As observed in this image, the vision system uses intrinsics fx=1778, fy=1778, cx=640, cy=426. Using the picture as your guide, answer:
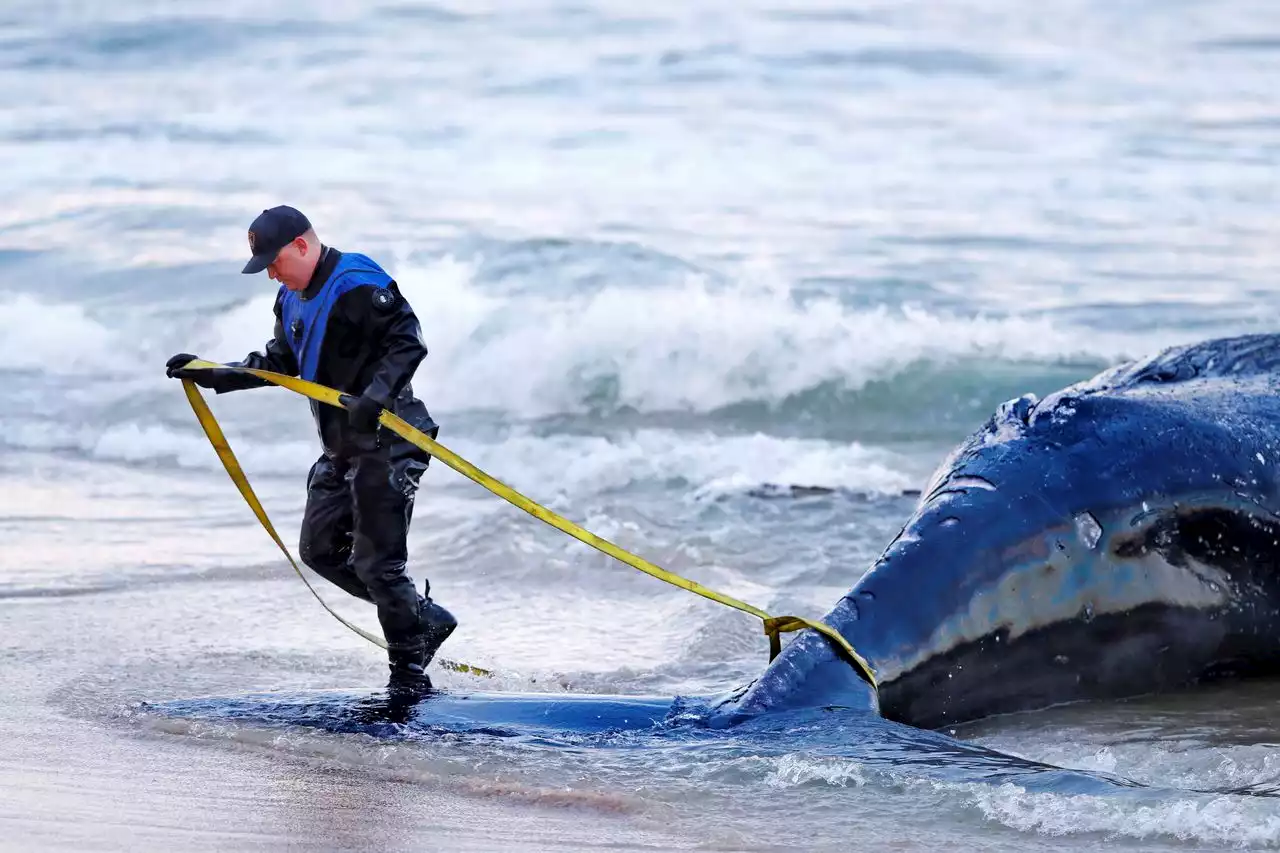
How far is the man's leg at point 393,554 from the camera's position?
20.4ft

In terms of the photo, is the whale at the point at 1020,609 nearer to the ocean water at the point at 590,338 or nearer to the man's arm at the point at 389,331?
the ocean water at the point at 590,338

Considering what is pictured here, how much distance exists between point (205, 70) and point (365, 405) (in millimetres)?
22285

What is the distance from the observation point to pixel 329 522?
→ 6.41 m

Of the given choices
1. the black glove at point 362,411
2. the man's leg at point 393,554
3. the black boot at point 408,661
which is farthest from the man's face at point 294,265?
the black boot at point 408,661

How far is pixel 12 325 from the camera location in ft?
62.4

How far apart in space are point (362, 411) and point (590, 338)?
39.4ft

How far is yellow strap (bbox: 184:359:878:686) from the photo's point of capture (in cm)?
546

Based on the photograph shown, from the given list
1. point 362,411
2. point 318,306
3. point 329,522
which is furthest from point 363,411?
point 329,522

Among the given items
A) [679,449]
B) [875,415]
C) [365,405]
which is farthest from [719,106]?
[365,405]

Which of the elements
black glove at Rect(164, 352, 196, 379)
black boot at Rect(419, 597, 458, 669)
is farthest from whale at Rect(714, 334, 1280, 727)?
black glove at Rect(164, 352, 196, 379)

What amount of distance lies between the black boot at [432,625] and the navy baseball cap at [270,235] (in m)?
1.40

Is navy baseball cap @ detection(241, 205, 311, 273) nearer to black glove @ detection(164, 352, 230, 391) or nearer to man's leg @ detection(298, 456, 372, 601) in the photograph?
black glove @ detection(164, 352, 230, 391)

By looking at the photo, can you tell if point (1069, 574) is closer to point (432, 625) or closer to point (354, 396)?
point (432, 625)

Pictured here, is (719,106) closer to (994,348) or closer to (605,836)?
(994,348)
